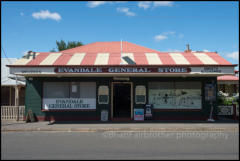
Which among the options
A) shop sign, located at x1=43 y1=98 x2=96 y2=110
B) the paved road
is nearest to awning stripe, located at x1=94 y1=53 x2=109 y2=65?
shop sign, located at x1=43 y1=98 x2=96 y2=110

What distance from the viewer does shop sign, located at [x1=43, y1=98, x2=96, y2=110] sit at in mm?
13591

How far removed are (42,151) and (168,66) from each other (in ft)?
26.0

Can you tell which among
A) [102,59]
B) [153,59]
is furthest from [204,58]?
[102,59]

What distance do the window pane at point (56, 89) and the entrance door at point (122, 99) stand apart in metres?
3.23

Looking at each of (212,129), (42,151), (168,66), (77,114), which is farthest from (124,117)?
(42,151)

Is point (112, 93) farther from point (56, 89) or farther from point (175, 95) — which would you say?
point (175, 95)

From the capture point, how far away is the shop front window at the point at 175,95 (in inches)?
539

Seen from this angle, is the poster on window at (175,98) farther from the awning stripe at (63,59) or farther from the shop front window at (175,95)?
the awning stripe at (63,59)

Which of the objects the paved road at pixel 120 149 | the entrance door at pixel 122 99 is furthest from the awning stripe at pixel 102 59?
the paved road at pixel 120 149

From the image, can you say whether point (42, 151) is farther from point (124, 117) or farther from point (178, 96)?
point (178, 96)

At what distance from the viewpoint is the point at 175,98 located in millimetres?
13734

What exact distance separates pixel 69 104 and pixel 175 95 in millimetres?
6863

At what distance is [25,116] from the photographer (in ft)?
45.0

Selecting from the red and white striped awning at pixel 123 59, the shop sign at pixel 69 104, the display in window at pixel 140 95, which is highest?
the red and white striped awning at pixel 123 59
